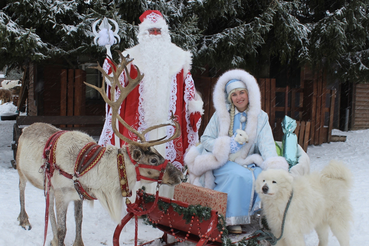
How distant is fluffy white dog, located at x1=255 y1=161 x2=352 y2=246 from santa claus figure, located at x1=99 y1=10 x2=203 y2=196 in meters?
1.44

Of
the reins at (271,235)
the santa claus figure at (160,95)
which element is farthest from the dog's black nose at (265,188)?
the santa claus figure at (160,95)

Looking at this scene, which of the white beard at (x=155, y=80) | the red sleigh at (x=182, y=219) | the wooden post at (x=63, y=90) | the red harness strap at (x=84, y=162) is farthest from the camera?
the wooden post at (x=63, y=90)

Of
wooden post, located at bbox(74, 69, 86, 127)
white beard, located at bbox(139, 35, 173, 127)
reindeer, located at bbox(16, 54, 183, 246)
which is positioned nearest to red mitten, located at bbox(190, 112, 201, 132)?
white beard, located at bbox(139, 35, 173, 127)

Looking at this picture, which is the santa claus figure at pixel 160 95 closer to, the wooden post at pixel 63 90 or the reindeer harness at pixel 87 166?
the reindeer harness at pixel 87 166

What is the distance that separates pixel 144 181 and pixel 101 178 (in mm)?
342

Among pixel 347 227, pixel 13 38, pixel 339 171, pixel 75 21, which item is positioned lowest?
pixel 347 227

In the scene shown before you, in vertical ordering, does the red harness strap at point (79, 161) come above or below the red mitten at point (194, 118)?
below

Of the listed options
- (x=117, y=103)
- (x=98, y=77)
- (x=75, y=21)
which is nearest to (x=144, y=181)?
(x=117, y=103)

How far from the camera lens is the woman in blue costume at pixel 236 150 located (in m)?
2.81

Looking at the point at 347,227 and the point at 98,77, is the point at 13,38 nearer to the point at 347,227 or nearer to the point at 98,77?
the point at 98,77

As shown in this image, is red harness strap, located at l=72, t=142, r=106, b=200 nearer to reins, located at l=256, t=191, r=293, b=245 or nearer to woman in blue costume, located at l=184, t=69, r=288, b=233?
woman in blue costume, located at l=184, t=69, r=288, b=233

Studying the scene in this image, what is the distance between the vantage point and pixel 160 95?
378 centimetres

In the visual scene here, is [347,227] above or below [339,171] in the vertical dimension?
below

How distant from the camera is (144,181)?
253cm
